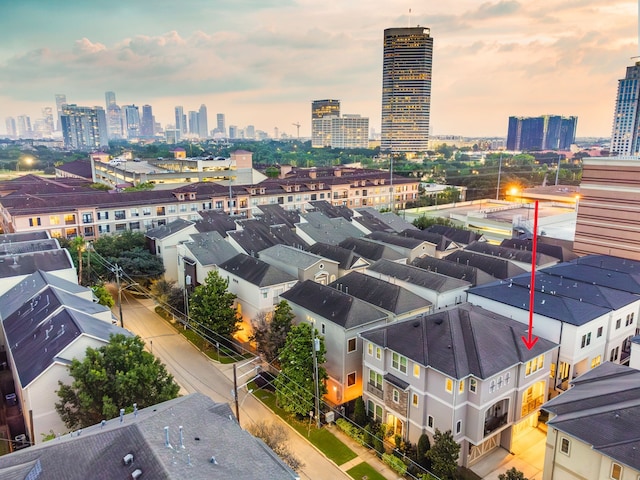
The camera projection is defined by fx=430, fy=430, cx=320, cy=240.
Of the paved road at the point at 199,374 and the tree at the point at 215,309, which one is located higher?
the tree at the point at 215,309

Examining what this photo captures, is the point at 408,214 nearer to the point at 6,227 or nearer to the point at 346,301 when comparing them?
the point at 346,301

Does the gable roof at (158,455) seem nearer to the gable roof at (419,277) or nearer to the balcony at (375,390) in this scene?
the balcony at (375,390)

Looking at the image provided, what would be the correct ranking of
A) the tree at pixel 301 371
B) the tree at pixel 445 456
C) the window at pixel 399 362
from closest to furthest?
1. the tree at pixel 445 456
2. the window at pixel 399 362
3. the tree at pixel 301 371

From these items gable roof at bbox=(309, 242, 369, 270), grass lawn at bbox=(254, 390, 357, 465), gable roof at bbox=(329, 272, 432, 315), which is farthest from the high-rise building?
grass lawn at bbox=(254, 390, 357, 465)

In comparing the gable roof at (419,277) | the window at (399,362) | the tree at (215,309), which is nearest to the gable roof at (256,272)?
the tree at (215,309)

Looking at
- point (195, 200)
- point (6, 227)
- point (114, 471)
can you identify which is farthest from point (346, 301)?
point (6, 227)
